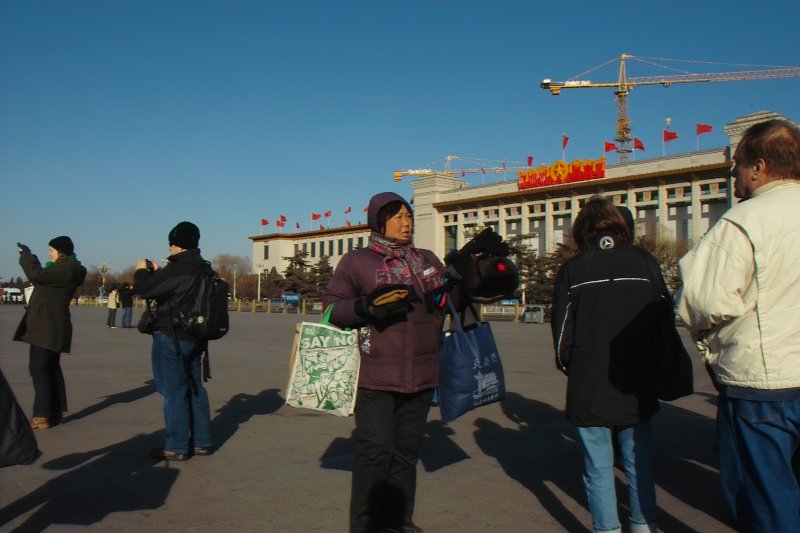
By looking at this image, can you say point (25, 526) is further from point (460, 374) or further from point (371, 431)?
point (460, 374)

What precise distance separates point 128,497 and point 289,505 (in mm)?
1050

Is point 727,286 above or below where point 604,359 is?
above

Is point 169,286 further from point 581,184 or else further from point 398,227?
point 581,184

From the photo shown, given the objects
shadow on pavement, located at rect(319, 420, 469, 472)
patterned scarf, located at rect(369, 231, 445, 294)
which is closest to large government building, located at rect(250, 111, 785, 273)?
shadow on pavement, located at rect(319, 420, 469, 472)

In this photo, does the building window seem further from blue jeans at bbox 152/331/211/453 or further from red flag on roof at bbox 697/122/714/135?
blue jeans at bbox 152/331/211/453

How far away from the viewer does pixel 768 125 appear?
2904 mm

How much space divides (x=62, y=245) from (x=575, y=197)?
6976 cm

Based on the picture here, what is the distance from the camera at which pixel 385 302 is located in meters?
3.63

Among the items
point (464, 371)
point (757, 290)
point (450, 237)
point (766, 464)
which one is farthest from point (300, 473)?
point (450, 237)

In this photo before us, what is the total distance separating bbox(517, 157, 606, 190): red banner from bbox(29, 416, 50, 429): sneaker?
6818cm

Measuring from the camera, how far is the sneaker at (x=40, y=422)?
693cm

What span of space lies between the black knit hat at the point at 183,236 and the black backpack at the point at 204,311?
0.23 m

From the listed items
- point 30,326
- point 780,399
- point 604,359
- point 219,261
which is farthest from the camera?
point 219,261

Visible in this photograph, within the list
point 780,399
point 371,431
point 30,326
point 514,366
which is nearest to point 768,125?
point 780,399
